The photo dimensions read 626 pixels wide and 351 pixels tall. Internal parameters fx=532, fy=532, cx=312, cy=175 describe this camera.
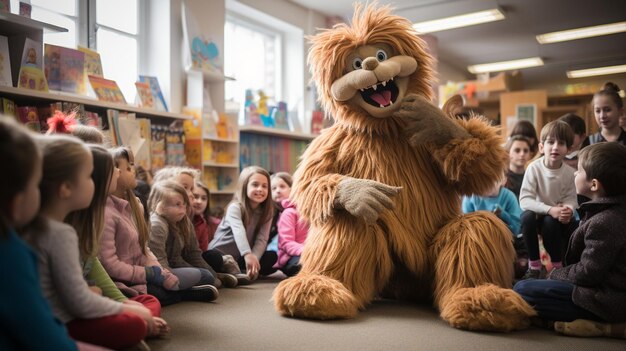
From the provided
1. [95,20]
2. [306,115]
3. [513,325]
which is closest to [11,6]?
[95,20]

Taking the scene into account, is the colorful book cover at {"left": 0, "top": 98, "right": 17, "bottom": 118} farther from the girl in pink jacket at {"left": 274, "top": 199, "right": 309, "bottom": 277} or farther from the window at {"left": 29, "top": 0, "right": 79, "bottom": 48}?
the girl in pink jacket at {"left": 274, "top": 199, "right": 309, "bottom": 277}

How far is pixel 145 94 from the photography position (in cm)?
369

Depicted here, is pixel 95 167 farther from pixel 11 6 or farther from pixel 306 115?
pixel 306 115

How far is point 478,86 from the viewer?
6488mm

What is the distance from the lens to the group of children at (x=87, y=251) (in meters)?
0.97

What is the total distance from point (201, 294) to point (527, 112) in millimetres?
5255

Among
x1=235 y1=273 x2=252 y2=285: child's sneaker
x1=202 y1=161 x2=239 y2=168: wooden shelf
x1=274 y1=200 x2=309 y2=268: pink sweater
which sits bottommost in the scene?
x1=235 y1=273 x2=252 y2=285: child's sneaker

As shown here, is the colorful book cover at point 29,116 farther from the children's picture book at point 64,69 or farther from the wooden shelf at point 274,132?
the wooden shelf at point 274,132

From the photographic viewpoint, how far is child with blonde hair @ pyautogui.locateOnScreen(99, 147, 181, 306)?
68.1 inches

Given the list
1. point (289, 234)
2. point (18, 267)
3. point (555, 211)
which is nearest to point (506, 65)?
point (555, 211)

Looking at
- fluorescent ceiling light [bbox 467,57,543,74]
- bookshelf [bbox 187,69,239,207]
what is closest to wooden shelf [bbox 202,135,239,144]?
bookshelf [bbox 187,69,239,207]

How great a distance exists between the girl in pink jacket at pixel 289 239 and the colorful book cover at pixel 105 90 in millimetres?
1340

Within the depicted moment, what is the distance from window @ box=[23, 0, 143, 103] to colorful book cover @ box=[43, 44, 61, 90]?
32cm

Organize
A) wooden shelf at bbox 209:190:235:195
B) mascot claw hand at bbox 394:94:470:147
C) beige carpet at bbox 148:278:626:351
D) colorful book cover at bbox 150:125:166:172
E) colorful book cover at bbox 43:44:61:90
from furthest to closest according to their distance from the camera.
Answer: wooden shelf at bbox 209:190:235:195, colorful book cover at bbox 150:125:166:172, colorful book cover at bbox 43:44:61:90, mascot claw hand at bbox 394:94:470:147, beige carpet at bbox 148:278:626:351
